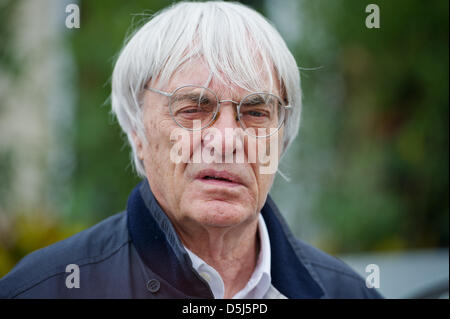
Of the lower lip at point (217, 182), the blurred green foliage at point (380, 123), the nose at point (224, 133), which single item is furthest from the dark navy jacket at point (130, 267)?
the blurred green foliage at point (380, 123)

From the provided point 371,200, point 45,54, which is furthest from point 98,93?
point 371,200

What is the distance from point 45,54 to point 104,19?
702 millimetres

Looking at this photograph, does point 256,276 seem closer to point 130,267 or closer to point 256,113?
point 130,267

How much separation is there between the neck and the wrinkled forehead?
20.0 inches

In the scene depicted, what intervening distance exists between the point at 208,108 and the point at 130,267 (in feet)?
2.15

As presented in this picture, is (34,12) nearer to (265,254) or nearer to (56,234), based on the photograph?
(56,234)

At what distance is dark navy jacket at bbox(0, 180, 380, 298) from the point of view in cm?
167

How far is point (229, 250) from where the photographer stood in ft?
6.23

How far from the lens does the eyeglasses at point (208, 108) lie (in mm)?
1696

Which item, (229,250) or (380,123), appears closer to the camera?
(229,250)

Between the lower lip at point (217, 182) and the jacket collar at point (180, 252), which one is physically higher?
the lower lip at point (217, 182)

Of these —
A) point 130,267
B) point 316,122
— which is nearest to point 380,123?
point 316,122

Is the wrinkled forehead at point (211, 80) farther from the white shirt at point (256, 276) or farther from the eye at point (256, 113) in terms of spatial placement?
the white shirt at point (256, 276)

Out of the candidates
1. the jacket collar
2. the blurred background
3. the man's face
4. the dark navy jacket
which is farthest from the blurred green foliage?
the man's face
